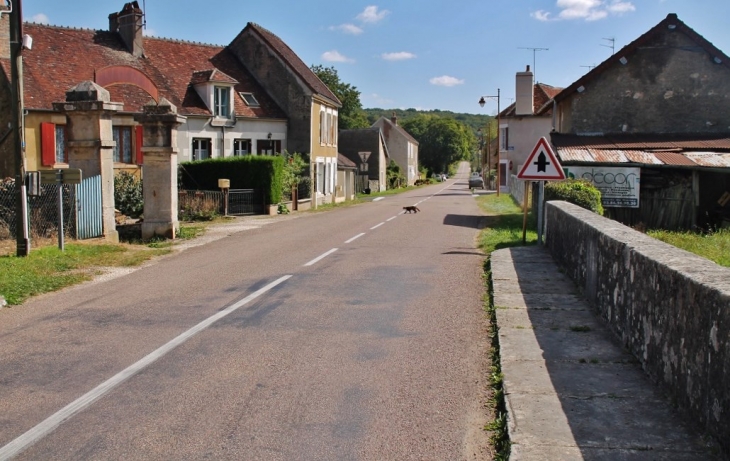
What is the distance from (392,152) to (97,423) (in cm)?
8839

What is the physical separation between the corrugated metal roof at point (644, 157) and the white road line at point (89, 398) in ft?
52.8

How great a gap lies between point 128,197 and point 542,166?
15187mm

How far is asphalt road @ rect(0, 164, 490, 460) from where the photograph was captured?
475 centimetres

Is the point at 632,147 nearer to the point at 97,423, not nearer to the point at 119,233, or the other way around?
the point at 119,233

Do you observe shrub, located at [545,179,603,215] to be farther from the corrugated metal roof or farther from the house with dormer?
the house with dormer

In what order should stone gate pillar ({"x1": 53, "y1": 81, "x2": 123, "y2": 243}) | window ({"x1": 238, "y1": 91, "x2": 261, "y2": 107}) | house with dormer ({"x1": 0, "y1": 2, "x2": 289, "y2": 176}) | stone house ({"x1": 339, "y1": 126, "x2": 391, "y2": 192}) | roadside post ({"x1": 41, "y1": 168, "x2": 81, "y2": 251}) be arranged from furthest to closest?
stone house ({"x1": 339, "y1": 126, "x2": 391, "y2": 192}), window ({"x1": 238, "y1": 91, "x2": 261, "y2": 107}), house with dormer ({"x1": 0, "y1": 2, "x2": 289, "y2": 176}), stone gate pillar ({"x1": 53, "y1": 81, "x2": 123, "y2": 243}), roadside post ({"x1": 41, "y1": 168, "x2": 81, "y2": 251})

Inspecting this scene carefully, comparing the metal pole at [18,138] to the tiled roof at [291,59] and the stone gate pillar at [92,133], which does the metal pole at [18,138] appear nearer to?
the stone gate pillar at [92,133]

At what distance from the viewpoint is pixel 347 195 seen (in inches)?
1959

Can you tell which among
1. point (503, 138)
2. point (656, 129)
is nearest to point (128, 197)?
point (656, 129)

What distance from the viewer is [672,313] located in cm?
521

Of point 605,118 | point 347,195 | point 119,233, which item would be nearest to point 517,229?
point 605,118

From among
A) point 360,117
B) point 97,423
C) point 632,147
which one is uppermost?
point 360,117

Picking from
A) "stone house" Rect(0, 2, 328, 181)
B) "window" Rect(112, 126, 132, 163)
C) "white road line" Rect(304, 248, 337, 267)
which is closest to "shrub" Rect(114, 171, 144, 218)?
"stone house" Rect(0, 2, 328, 181)

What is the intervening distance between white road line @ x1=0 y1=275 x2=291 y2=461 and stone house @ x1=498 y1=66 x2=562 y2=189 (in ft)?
154
